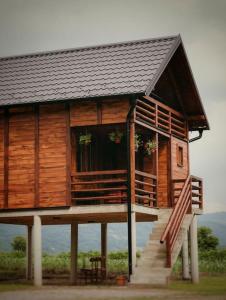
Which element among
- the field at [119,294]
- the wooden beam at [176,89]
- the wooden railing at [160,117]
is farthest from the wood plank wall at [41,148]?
the wooden beam at [176,89]

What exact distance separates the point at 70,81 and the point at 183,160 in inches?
253

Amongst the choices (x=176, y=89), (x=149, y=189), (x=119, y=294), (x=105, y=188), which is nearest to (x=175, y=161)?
(x=149, y=189)

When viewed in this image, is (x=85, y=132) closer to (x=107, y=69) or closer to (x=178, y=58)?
(x=107, y=69)

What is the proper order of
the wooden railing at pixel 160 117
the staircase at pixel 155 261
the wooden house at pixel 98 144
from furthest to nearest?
the wooden railing at pixel 160 117
the wooden house at pixel 98 144
the staircase at pixel 155 261

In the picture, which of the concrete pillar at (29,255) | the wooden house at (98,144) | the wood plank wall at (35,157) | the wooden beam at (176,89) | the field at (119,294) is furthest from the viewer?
the concrete pillar at (29,255)

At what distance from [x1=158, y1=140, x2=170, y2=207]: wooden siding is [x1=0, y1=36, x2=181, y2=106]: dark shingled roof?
3.78m

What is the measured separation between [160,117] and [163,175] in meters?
2.44

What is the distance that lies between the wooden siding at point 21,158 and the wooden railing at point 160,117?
3874 mm

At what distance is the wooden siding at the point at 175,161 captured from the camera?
26961 millimetres

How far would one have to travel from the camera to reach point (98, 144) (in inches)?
1053

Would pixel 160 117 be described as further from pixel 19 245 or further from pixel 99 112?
pixel 19 245

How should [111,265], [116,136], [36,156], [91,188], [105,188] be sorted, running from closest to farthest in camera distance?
1. [105,188]
2. [36,156]
3. [116,136]
4. [91,188]
5. [111,265]

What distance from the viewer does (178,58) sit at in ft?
86.9

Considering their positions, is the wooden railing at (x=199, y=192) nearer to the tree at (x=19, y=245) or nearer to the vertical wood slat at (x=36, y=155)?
the vertical wood slat at (x=36, y=155)
